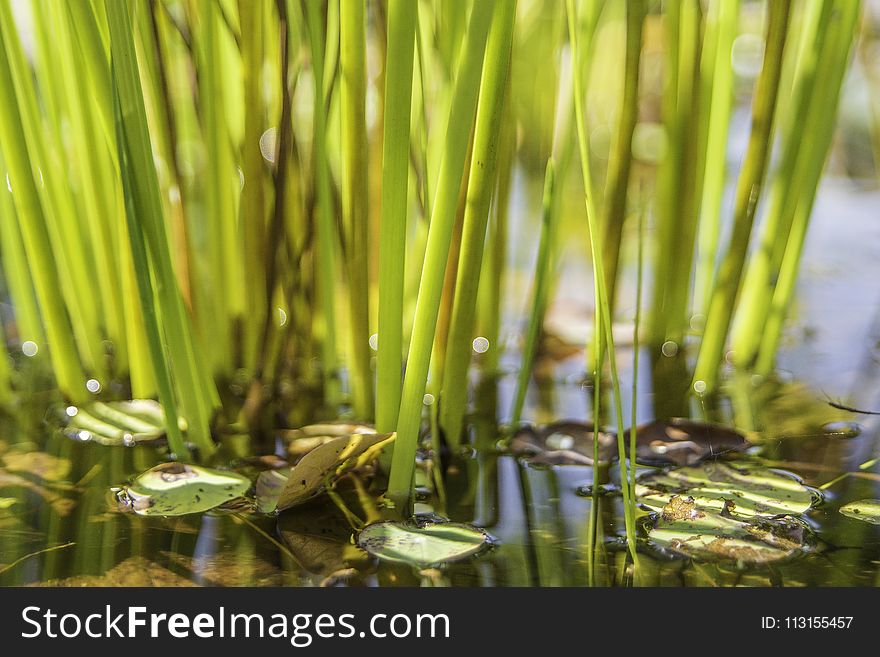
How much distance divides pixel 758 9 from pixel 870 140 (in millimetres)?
1044

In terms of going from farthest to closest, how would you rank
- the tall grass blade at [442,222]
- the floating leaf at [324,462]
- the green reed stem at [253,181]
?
the green reed stem at [253,181], the floating leaf at [324,462], the tall grass blade at [442,222]

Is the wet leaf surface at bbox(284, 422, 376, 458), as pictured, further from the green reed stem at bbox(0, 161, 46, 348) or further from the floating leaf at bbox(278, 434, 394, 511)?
the green reed stem at bbox(0, 161, 46, 348)

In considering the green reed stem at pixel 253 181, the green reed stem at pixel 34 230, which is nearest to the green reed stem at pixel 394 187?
the green reed stem at pixel 253 181

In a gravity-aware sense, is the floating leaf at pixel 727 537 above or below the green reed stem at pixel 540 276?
below

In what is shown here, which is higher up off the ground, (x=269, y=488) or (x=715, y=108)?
(x=715, y=108)

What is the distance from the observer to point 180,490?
719mm

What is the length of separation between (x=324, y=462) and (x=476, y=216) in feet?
0.80

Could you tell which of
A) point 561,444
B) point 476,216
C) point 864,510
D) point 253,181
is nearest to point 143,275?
point 253,181

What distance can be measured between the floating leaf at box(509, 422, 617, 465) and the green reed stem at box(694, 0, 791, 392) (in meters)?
0.18

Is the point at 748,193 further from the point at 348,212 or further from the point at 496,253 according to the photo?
the point at 348,212

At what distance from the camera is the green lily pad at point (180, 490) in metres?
0.70

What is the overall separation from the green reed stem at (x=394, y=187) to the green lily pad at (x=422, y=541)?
0.11 meters

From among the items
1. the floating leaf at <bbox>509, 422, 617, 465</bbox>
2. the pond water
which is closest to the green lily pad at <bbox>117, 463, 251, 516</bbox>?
the pond water

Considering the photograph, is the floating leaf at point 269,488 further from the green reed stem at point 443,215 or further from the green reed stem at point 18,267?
the green reed stem at point 18,267
